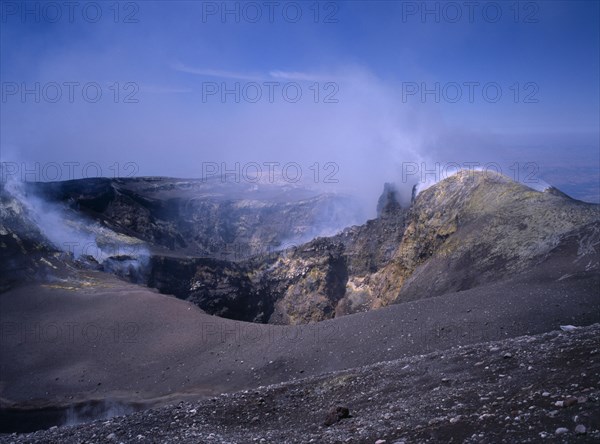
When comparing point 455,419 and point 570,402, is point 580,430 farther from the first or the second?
point 455,419

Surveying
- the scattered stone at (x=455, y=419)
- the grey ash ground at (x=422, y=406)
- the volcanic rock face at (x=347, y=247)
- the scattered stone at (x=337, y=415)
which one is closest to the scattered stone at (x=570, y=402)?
the grey ash ground at (x=422, y=406)

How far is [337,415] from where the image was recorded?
9.40 meters

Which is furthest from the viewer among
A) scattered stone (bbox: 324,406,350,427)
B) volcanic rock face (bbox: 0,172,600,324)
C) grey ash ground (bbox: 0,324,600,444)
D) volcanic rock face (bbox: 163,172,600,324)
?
volcanic rock face (bbox: 0,172,600,324)

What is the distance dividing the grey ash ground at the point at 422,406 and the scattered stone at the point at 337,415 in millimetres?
102

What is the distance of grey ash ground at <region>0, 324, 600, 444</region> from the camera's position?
6684 mm

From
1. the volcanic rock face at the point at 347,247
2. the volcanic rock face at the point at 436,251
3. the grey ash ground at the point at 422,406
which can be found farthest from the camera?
the volcanic rock face at the point at 347,247

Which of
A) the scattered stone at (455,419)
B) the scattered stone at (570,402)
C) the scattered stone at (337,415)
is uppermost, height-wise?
the scattered stone at (570,402)

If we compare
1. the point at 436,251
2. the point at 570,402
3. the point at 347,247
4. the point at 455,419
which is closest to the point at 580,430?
the point at 570,402

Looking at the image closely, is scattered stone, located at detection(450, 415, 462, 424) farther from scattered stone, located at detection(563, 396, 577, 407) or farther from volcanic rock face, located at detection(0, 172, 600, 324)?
volcanic rock face, located at detection(0, 172, 600, 324)

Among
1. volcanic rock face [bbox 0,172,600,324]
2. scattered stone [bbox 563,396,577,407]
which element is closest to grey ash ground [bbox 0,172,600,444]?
scattered stone [bbox 563,396,577,407]

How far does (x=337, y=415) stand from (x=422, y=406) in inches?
64.6

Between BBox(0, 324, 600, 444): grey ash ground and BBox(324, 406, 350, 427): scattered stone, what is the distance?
0.10 meters

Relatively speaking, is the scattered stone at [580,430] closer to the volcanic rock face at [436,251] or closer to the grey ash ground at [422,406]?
the grey ash ground at [422,406]

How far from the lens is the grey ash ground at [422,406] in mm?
6684
